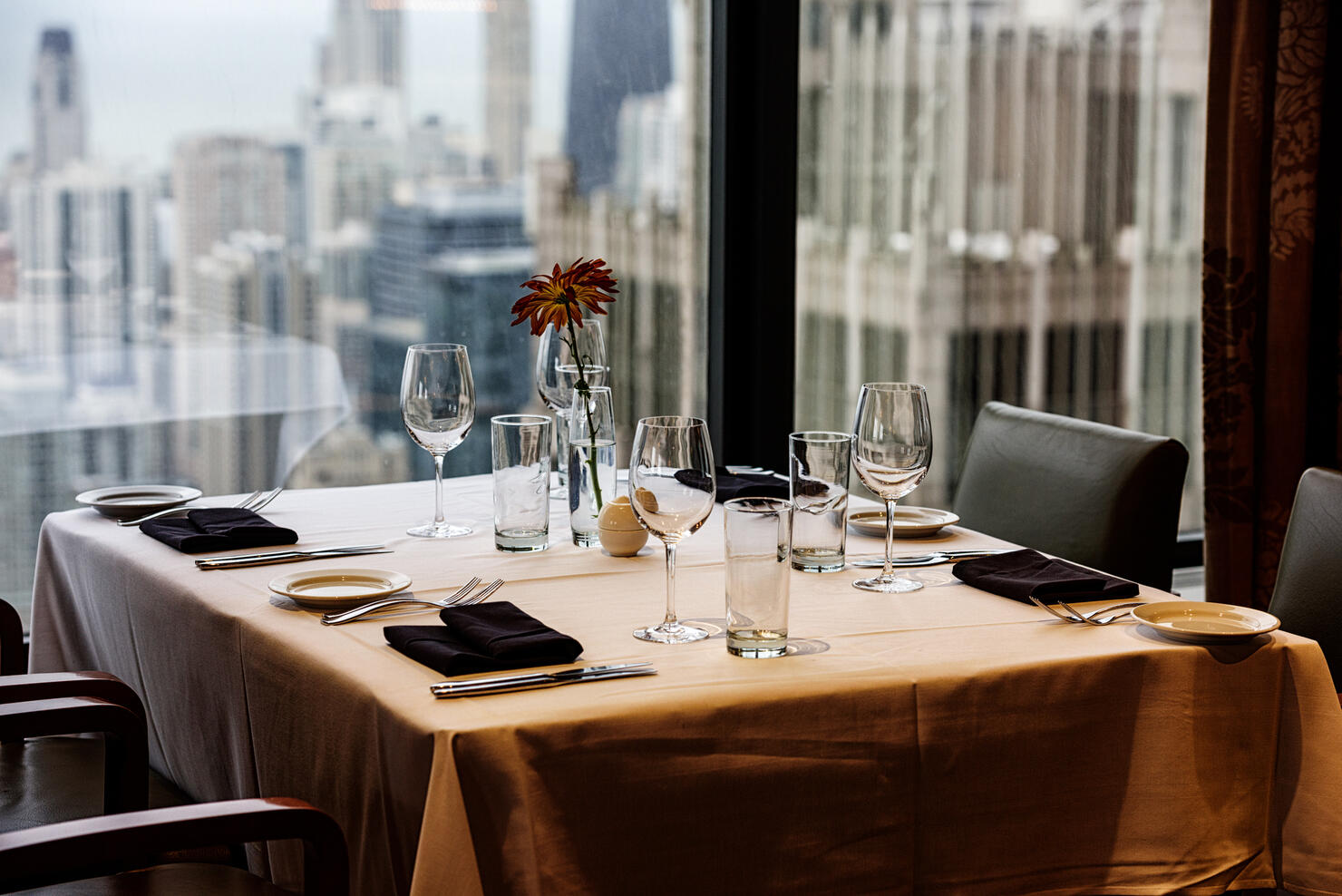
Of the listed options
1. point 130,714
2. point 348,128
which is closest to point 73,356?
point 348,128

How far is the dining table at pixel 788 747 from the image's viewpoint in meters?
1.31

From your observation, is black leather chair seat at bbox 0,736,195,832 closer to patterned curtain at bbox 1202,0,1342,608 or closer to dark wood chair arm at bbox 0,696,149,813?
dark wood chair arm at bbox 0,696,149,813

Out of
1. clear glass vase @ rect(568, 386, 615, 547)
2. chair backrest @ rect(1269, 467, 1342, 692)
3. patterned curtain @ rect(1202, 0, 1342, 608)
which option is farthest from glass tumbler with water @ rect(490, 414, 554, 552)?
patterned curtain @ rect(1202, 0, 1342, 608)

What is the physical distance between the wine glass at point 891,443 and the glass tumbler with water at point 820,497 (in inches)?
1.0

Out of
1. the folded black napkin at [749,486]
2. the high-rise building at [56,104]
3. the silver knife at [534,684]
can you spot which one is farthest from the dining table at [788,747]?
the high-rise building at [56,104]

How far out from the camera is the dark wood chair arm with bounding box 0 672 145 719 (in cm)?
168

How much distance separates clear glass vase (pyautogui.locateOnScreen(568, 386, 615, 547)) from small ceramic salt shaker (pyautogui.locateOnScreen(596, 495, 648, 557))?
53mm

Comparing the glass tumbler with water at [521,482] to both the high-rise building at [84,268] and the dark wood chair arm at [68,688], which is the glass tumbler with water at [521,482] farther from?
the high-rise building at [84,268]

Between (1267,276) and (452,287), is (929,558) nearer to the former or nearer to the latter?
(452,287)

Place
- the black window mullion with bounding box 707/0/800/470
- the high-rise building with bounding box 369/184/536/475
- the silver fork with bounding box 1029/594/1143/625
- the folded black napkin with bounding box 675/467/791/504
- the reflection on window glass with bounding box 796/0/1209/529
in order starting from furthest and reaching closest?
the reflection on window glass with bounding box 796/0/1209/529, the black window mullion with bounding box 707/0/800/470, the high-rise building with bounding box 369/184/536/475, the folded black napkin with bounding box 675/467/791/504, the silver fork with bounding box 1029/594/1143/625

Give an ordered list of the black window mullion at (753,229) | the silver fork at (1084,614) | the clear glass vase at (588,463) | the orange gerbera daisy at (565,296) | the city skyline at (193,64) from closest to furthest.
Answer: the silver fork at (1084,614) < the orange gerbera daisy at (565,296) < the clear glass vase at (588,463) < the city skyline at (193,64) < the black window mullion at (753,229)

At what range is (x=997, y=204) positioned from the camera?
365 centimetres

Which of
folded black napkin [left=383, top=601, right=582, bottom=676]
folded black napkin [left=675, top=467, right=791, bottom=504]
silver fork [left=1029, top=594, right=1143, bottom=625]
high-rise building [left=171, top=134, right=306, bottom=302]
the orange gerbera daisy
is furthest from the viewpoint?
high-rise building [left=171, top=134, right=306, bottom=302]

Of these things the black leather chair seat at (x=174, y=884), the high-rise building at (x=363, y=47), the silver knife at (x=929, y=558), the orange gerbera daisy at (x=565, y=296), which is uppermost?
the high-rise building at (x=363, y=47)
